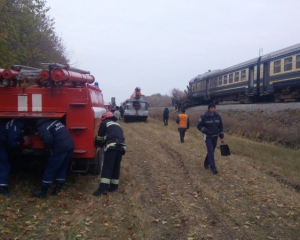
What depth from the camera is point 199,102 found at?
3791cm

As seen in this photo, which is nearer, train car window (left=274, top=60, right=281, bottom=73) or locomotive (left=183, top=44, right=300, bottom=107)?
locomotive (left=183, top=44, right=300, bottom=107)

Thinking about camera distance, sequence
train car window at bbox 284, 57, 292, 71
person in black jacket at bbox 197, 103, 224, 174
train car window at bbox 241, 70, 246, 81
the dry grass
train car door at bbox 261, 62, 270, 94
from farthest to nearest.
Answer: train car window at bbox 241, 70, 246, 81
train car door at bbox 261, 62, 270, 94
train car window at bbox 284, 57, 292, 71
the dry grass
person in black jacket at bbox 197, 103, 224, 174

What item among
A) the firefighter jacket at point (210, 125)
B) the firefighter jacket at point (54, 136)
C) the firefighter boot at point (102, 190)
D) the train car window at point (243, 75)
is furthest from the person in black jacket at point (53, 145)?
the train car window at point (243, 75)

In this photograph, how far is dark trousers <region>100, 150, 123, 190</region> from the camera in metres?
7.30

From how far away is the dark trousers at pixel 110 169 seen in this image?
7305 mm

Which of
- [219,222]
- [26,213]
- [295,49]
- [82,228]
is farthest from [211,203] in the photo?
[295,49]

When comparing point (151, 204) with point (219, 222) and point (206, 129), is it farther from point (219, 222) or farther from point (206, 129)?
point (206, 129)

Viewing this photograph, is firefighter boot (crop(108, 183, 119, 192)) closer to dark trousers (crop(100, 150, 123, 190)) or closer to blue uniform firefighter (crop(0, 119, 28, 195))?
dark trousers (crop(100, 150, 123, 190))

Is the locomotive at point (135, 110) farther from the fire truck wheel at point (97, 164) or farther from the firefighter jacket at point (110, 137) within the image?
the firefighter jacket at point (110, 137)

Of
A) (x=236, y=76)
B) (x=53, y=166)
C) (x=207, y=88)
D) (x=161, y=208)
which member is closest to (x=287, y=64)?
(x=236, y=76)

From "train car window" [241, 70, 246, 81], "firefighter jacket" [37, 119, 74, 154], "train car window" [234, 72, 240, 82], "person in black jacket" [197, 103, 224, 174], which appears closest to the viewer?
"firefighter jacket" [37, 119, 74, 154]

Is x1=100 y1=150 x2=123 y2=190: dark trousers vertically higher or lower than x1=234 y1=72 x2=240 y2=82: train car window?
lower

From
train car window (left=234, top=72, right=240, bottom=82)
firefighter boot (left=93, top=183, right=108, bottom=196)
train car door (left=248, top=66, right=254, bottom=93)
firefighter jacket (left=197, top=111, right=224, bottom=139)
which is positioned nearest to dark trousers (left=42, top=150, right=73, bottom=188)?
firefighter boot (left=93, top=183, right=108, bottom=196)

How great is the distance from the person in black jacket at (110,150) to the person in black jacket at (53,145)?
776 mm
